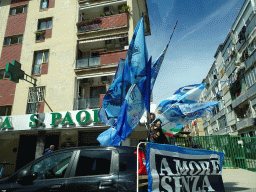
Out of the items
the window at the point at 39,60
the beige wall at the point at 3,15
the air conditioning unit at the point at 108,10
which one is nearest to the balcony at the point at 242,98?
the air conditioning unit at the point at 108,10

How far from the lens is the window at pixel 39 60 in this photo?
15453mm

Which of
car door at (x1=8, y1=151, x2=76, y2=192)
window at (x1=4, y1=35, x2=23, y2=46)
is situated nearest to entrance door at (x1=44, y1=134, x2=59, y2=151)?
window at (x1=4, y1=35, x2=23, y2=46)

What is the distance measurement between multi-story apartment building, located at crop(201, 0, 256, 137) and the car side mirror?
2374cm

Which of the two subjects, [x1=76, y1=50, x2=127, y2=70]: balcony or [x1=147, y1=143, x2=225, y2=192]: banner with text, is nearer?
[x1=147, y1=143, x2=225, y2=192]: banner with text

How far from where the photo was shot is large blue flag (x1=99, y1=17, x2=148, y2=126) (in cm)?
470

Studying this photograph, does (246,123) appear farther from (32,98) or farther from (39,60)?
(39,60)

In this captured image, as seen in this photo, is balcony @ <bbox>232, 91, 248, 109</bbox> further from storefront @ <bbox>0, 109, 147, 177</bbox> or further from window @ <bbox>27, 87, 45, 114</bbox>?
window @ <bbox>27, 87, 45, 114</bbox>

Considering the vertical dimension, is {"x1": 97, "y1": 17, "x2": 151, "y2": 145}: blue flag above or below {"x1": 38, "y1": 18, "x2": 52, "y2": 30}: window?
below

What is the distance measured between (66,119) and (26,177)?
9.10 meters

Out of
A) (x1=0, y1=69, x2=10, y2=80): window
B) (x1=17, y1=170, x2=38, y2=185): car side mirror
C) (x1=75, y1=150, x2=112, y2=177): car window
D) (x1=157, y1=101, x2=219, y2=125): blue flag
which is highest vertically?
(x1=0, y1=69, x2=10, y2=80): window

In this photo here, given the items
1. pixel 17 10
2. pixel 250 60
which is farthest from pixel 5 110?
pixel 250 60

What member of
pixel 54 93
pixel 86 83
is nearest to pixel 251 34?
pixel 86 83

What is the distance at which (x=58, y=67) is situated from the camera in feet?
49.2

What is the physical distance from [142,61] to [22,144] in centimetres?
1400
